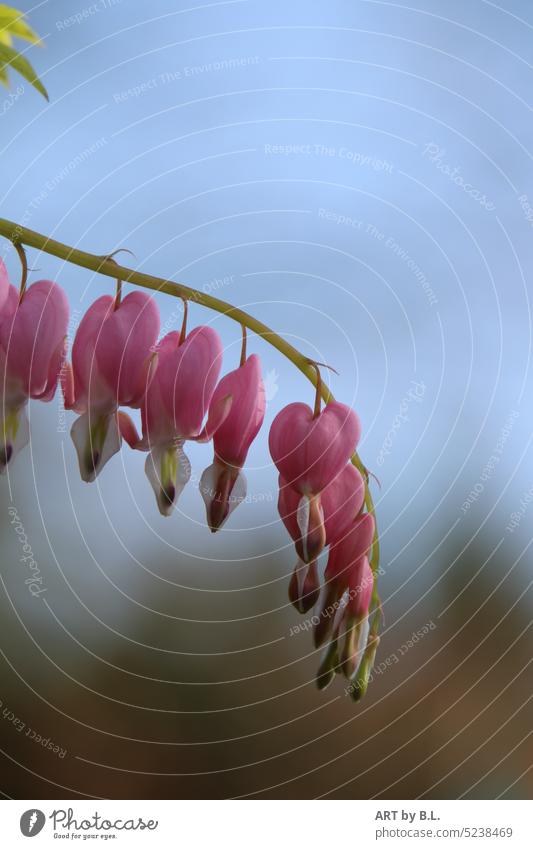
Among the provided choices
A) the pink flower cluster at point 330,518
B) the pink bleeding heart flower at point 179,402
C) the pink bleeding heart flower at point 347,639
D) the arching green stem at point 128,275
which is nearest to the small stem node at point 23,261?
the arching green stem at point 128,275

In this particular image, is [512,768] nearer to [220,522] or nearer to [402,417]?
[402,417]

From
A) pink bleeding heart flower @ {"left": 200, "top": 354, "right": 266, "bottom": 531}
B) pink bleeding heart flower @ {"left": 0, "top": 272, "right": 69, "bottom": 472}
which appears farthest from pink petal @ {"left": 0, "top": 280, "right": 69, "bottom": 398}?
Result: pink bleeding heart flower @ {"left": 200, "top": 354, "right": 266, "bottom": 531}

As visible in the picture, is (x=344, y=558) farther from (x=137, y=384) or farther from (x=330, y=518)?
(x=137, y=384)

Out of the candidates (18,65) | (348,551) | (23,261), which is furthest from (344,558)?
(18,65)

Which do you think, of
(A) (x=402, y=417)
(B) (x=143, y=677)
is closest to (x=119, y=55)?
(A) (x=402, y=417)

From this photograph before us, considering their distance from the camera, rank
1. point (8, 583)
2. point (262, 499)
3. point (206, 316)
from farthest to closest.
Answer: point (8, 583), point (262, 499), point (206, 316)

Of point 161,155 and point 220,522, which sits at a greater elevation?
point 161,155

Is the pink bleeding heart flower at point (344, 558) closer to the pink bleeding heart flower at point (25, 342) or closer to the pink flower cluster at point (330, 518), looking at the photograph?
the pink flower cluster at point (330, 518)

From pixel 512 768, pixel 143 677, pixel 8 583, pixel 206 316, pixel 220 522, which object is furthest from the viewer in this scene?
pixel 143 677
